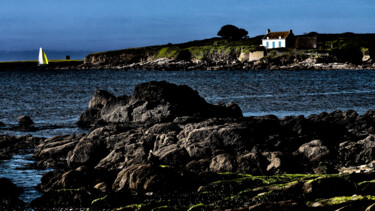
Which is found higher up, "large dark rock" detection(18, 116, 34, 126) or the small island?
the small island

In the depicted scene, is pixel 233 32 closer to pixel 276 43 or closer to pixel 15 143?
pixel 276 43

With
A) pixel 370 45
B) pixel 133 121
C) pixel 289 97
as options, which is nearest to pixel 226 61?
pixel 370 45

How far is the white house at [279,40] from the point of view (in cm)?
12938

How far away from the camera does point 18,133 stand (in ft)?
101

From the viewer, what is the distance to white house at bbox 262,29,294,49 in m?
129

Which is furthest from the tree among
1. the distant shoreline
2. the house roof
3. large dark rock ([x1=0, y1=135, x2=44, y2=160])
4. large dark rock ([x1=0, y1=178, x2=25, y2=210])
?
large dark rock ([x1=0, y1=178, x2=25, y2=210])

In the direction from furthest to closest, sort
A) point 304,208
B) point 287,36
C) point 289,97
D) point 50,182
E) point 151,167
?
1. point 287,36
2. point 289,97
3. point 50,182
4. point 151,167
5. point 304,208

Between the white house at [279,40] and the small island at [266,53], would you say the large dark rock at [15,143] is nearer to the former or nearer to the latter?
the small island at [266,53]

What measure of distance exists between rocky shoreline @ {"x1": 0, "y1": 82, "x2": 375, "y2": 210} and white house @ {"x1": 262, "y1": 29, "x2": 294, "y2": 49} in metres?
103

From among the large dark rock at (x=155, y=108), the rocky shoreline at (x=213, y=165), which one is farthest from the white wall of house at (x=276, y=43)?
the rocky shoreline at (x=213, y=165)

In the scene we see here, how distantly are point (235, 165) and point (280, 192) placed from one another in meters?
3.59

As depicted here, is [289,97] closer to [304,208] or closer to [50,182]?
[50,182]

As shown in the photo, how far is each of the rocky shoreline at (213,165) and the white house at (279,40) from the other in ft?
339

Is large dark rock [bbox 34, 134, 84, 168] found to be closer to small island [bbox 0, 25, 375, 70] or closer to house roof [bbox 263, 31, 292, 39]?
small island [bbox 0, 25, 375, 70]
